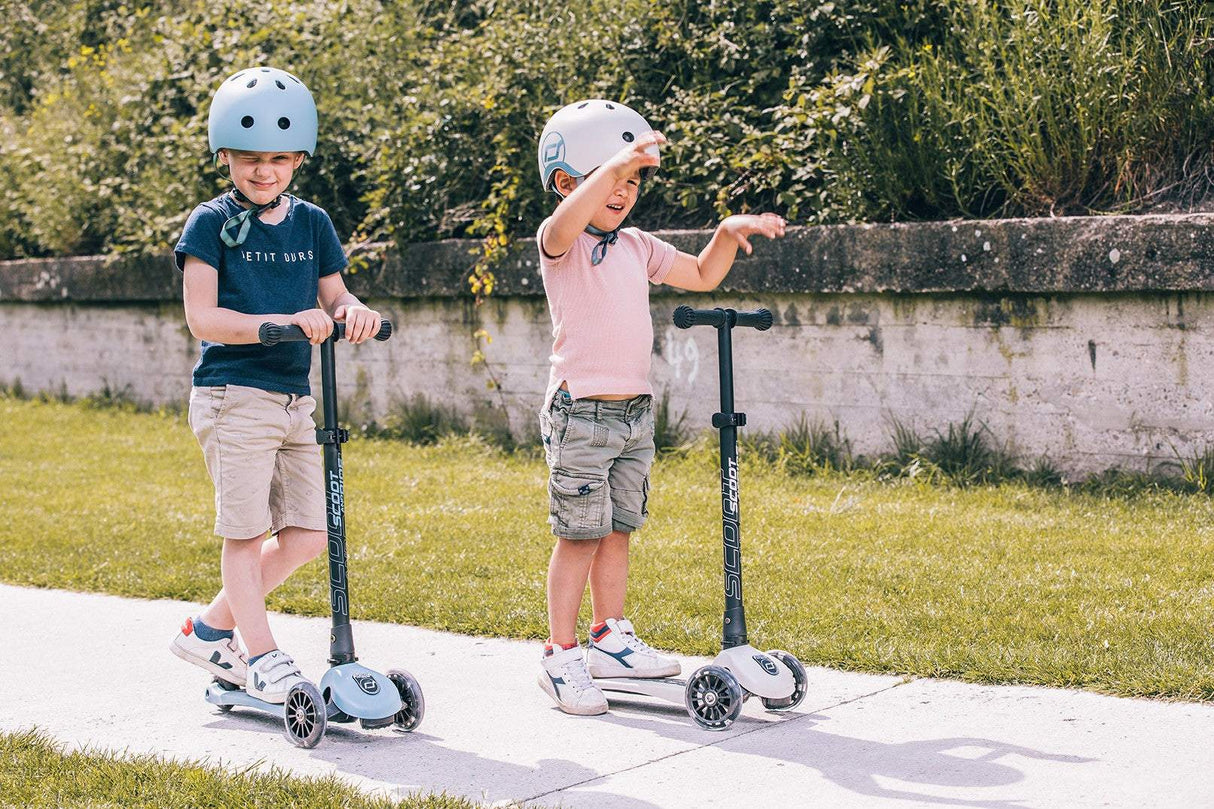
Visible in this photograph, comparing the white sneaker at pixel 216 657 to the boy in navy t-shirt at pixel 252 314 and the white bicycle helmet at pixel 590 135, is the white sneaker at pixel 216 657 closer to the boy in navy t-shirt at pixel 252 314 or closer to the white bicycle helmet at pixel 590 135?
the boy in navy t-shirt at pixel 252 314

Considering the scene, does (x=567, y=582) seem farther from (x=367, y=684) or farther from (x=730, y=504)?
(x=367, y=684)

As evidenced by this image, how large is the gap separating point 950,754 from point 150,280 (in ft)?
29.4

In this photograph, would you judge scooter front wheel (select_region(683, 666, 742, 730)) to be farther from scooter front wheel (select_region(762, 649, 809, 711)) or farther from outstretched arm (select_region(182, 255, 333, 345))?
outstretched arm (select_region(182, 255, 333, 345))

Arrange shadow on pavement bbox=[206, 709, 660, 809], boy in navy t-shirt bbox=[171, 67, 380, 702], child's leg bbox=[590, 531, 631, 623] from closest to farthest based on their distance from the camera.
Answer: shadow on pavement bbox=[206, 709, 660, 809] → boy in navy t-shirt bbox=[171, 67, 380, 702] → child's leg bbox=[590, 531, 631, 623]

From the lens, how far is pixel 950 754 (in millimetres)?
3729

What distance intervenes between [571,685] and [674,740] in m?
0.42

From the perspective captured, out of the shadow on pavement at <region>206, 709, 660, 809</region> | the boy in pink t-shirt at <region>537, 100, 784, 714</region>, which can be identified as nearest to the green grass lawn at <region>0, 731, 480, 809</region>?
the shadow on pavement at <region>206, 709, 660, 809</region>

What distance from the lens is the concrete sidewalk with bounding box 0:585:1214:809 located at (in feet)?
11.4

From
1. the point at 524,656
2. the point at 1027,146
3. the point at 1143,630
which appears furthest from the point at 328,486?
the point at 1027,146

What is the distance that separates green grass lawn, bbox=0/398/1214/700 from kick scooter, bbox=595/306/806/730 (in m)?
0.53

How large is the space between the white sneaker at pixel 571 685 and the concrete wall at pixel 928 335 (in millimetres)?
3479

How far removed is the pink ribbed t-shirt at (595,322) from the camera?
4.31 m

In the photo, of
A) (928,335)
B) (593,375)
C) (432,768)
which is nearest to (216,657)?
(432,768)

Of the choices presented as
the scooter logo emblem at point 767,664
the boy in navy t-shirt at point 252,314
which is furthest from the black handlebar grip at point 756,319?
the boy in navy t-shirt at point 252,314
